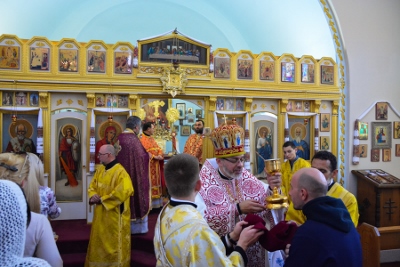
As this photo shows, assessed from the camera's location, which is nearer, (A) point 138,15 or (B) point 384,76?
(B) point 384,76

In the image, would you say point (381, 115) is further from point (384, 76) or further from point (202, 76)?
point (202, 76)

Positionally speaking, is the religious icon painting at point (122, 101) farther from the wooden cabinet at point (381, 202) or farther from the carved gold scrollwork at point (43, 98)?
the wooden cabinet at point (381, 202)

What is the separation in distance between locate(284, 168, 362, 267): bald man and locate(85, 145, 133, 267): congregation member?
3.08 metres

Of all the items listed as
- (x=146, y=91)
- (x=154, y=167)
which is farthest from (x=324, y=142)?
(x=146, y=91)

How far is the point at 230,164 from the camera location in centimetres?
308

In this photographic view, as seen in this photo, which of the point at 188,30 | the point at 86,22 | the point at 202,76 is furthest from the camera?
the point at 188,30

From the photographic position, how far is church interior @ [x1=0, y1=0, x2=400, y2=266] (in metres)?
6.99

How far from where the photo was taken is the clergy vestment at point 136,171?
18.9ft

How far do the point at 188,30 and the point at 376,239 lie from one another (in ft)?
36.1

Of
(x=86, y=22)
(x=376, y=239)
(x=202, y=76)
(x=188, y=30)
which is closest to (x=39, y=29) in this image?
(x=86, y=22)

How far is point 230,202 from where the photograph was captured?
10.2 feet

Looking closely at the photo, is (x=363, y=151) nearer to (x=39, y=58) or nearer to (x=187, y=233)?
(x=39, y=58)

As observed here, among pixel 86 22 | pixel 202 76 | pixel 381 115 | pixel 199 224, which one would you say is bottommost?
pixel 199 224

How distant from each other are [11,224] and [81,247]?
5.03m
